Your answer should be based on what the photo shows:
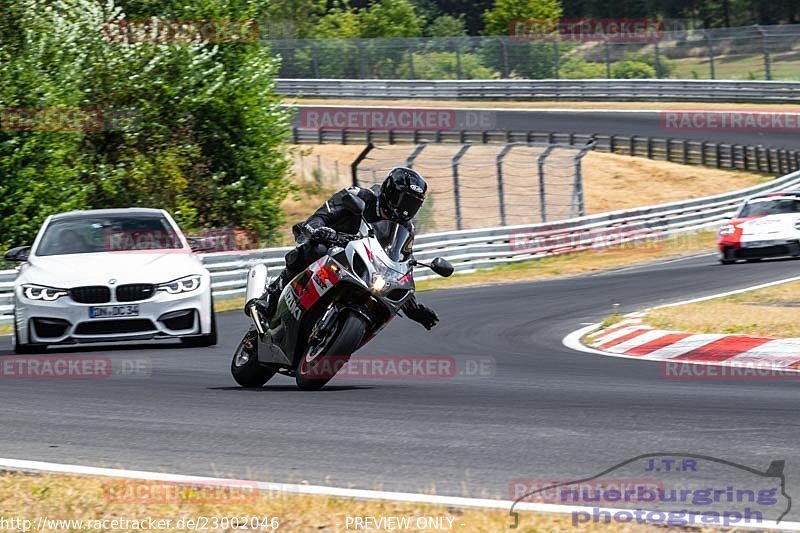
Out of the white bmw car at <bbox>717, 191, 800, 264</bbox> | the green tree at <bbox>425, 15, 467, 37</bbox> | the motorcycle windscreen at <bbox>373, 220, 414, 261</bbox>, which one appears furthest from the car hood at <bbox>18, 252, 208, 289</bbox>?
the green tree at <bbox>425, 15, 467, 37</bbox>

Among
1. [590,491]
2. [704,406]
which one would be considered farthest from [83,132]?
[590,491]

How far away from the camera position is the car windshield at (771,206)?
75.3ft

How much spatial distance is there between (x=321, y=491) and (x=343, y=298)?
2.83 m

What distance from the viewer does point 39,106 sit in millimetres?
24703

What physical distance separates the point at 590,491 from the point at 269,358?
407cm

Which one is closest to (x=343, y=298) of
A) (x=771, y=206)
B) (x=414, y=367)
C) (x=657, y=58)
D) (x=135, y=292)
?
(x=414, y=367)

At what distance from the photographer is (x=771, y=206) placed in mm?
23203

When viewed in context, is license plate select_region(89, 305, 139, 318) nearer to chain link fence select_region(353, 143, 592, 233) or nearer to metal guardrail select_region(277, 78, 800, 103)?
chain link fence select_region(353, 143, 592, 233)

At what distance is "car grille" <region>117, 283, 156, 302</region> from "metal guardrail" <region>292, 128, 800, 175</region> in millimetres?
30535

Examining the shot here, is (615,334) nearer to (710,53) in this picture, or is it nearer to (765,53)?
(710,53)

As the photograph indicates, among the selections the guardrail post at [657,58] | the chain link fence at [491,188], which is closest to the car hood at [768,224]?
the chain link fence at [491,188]

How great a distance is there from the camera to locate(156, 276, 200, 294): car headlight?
11867 millimetres

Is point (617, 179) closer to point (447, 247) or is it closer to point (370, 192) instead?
→ point (447, 247)

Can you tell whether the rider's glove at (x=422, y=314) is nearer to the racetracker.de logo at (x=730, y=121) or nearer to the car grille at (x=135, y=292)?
the car grille at (x=135, y=292)
